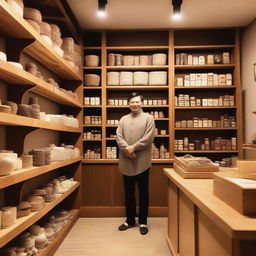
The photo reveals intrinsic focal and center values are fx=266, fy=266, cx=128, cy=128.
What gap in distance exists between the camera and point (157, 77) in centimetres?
414

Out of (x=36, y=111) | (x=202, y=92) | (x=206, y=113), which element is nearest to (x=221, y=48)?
(x=202, y=92)

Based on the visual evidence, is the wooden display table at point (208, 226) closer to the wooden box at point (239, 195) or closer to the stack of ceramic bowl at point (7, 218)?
the wooden box at point (239, 195)

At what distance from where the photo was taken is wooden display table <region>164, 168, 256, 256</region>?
38.1 inches

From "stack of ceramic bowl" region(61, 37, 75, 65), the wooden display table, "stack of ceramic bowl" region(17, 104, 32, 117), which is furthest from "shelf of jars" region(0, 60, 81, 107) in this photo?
the wooden display table

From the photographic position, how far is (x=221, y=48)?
4.29 metres

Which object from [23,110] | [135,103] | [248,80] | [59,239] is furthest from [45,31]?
[248,80]

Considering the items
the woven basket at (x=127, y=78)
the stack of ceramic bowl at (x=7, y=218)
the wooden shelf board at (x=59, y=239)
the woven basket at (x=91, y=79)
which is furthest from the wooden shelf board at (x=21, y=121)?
the woven basket at (x=127, y=78)

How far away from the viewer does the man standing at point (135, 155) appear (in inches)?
135

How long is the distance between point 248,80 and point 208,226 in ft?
10.4

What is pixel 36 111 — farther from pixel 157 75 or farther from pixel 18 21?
pixel 157 75

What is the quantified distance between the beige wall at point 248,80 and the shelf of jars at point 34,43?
99.8 inches

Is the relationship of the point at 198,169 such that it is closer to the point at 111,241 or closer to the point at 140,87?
the point at 111,241

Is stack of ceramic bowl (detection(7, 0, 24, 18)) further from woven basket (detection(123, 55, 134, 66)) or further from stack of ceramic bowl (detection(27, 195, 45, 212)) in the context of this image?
woven basket (detection(123, 55, 134, 66))

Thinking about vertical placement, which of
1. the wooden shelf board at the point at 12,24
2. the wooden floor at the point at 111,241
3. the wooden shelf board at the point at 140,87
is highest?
the wooden shelf board at the point at 12,24
